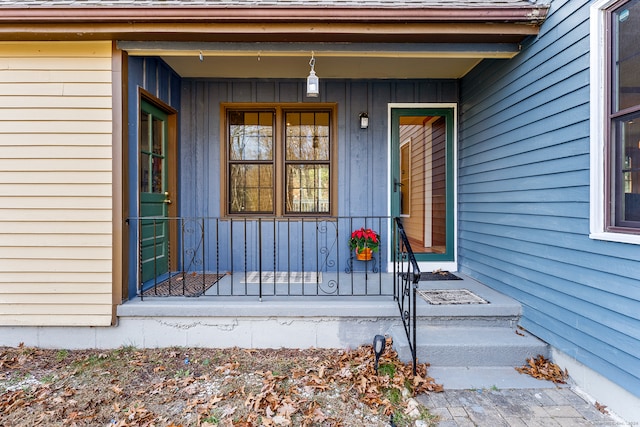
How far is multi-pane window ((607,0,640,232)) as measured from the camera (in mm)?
2074

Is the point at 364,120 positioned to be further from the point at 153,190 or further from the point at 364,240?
the point at 153,190

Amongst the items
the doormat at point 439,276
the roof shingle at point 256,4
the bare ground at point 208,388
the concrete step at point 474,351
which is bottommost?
the bare ground at point 208,388

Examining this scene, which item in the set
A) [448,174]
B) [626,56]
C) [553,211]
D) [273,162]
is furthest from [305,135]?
[626,56]

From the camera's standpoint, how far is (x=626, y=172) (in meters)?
2.15

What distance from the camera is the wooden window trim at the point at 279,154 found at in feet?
14.5

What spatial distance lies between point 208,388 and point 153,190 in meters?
2.34

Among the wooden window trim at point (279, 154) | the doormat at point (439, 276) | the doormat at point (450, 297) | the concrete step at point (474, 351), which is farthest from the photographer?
the wooden window trim at point (279, 154)

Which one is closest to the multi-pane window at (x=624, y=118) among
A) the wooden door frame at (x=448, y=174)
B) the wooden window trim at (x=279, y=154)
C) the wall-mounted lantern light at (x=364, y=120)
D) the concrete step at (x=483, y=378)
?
the concrete step at (x=483, y=378)

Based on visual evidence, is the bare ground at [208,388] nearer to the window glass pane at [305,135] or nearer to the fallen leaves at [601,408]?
the fallen leaves at [601,408]

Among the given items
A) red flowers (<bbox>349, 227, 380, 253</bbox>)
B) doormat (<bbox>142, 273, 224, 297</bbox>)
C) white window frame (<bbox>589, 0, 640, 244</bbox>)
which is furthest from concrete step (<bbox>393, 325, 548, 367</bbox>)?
doormat (<bbox>142, 273, 224, 297</bbox>)

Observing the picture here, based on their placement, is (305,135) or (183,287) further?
(305,135)

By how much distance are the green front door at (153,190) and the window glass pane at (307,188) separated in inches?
61.3

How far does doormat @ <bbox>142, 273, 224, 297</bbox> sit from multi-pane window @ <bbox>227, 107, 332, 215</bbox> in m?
1.01

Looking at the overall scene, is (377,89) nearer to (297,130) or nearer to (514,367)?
(297,130)
